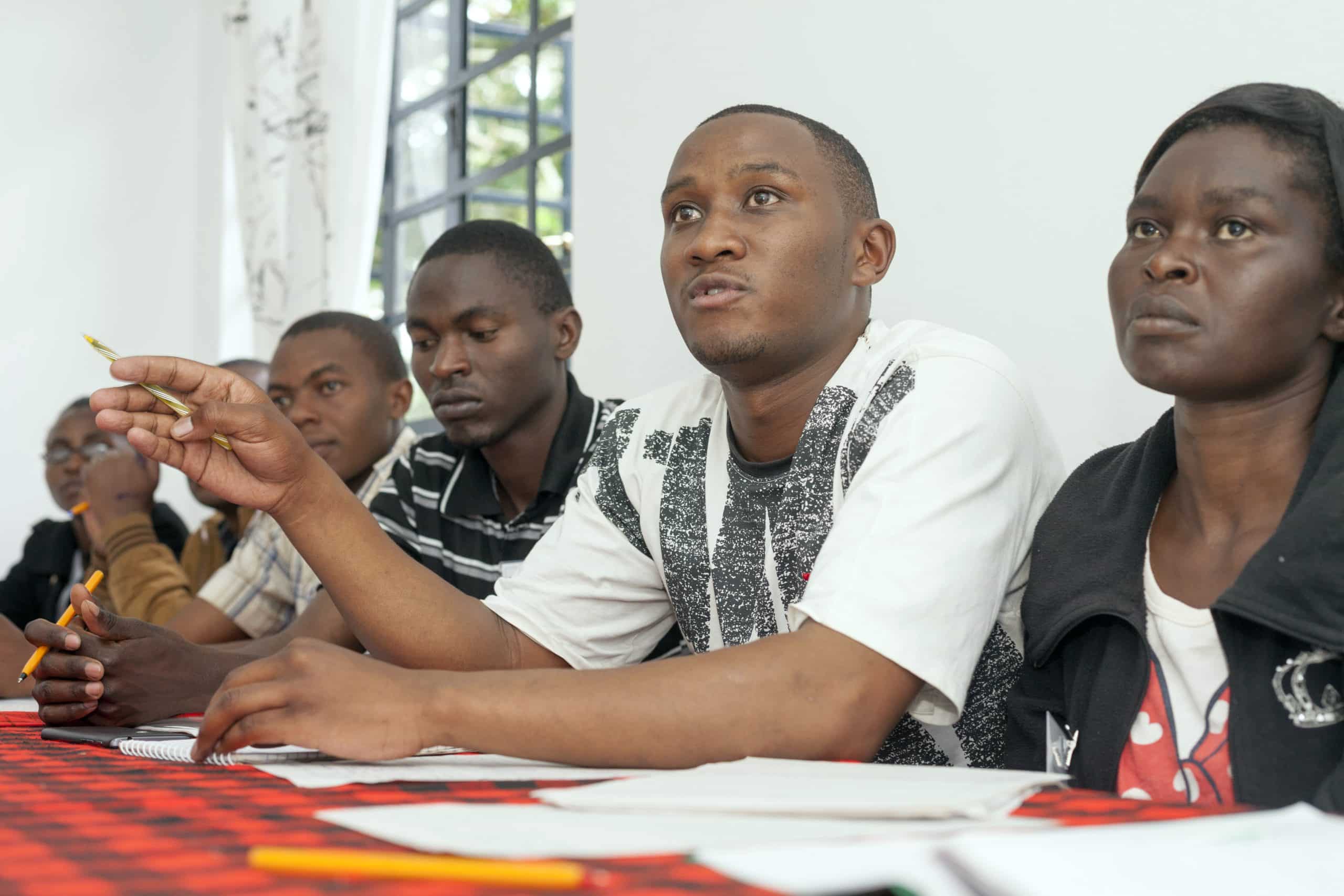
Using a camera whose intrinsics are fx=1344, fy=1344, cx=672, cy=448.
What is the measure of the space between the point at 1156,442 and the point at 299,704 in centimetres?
85

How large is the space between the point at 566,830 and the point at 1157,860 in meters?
0.30

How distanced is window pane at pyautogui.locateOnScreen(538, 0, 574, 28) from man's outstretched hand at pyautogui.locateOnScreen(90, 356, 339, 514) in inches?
99.4

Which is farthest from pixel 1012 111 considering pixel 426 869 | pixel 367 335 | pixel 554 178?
pixel 554 178

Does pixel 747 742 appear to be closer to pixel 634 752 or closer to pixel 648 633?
pixel 634 752

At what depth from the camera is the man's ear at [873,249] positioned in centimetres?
161

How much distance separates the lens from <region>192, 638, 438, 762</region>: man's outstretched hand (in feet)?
Result: 3.25

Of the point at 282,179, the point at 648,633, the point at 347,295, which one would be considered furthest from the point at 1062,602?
the point at 282,179

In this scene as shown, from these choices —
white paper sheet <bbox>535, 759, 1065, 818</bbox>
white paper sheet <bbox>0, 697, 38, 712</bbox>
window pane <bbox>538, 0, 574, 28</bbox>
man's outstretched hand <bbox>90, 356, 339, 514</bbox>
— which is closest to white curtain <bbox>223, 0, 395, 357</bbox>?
window pane <bbox>538, 0, 574, 28</bbox>

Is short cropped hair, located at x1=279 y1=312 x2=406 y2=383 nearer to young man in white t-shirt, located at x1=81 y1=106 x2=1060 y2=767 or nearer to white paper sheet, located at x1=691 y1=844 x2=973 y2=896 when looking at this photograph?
young man in white t-shirt, located at x1=81 y1=106 x2=1060 y2=767

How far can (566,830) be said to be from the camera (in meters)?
0.72

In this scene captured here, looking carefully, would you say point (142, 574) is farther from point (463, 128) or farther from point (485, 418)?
point (463, 128)

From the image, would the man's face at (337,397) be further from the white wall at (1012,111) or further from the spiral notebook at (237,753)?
the spiral notebook at (237,753)

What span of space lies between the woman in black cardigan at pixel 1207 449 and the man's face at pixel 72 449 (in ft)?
10.5

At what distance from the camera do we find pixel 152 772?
39.8 inches
